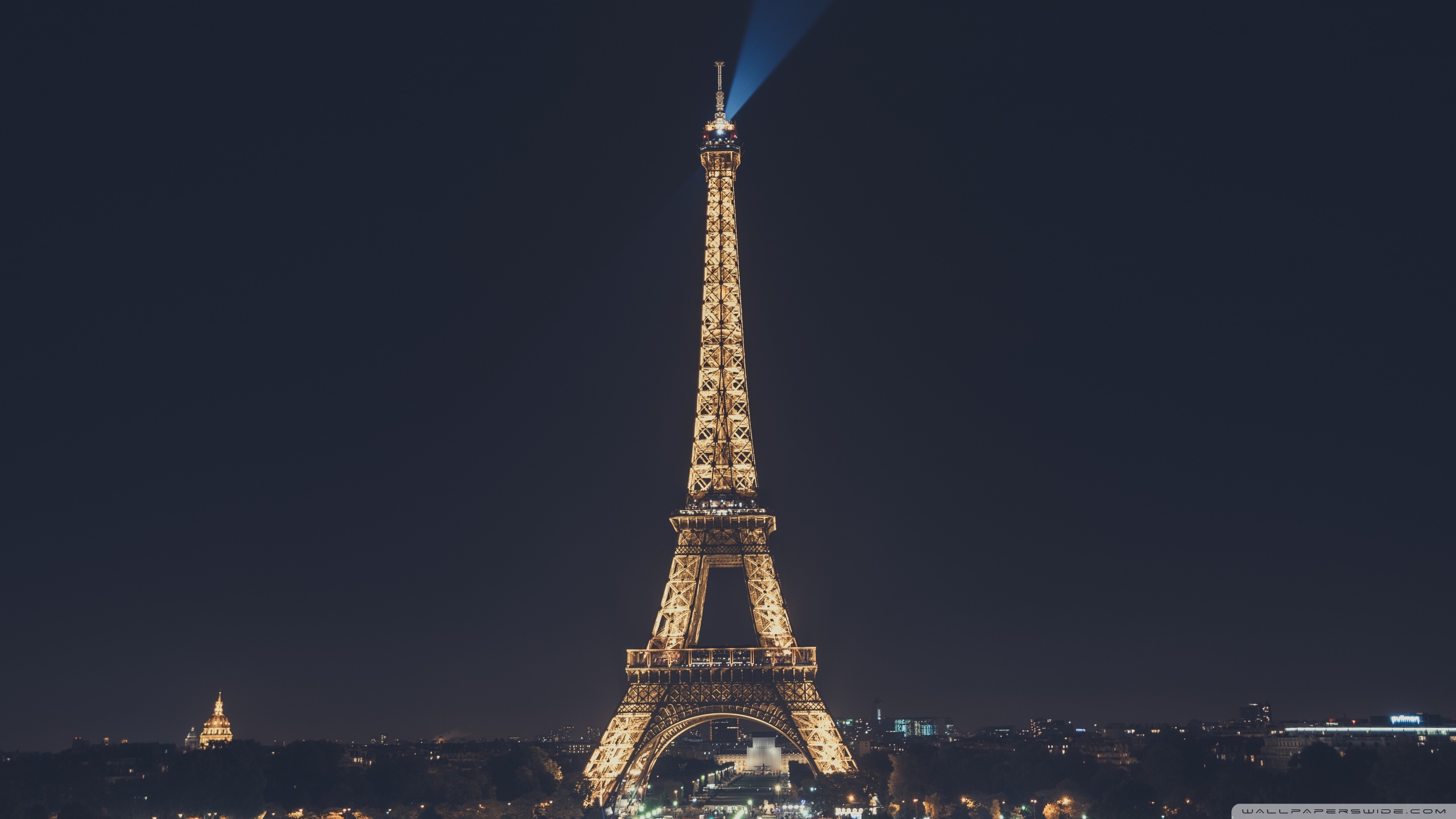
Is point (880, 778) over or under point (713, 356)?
under

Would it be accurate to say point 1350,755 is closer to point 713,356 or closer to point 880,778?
point 880,778

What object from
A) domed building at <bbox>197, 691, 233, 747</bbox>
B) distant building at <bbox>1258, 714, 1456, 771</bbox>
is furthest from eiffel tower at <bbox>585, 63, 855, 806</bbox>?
domed building at <bbox>197, 691, 233, 747</bbox>

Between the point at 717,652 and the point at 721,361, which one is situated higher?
the point at 721,361

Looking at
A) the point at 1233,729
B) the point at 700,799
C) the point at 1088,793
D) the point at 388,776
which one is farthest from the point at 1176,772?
the point at 1233,729

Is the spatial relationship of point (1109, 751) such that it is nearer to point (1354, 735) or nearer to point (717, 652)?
point (1354, 735)

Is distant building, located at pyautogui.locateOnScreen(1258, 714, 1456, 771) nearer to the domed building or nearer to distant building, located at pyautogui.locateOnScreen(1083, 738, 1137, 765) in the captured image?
distant building, located at pyautogui.locateOnScreen(1083, 738, 1137, 765)

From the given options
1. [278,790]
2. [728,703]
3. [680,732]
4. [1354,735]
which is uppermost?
[1354,735]

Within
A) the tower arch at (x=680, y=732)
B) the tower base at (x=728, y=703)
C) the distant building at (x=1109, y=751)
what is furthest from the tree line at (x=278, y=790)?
the distant building at (x=1109, y=751)

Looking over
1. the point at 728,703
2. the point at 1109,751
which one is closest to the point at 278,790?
the point at 728,703

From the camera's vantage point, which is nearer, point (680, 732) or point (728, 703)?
point (728, 703)
